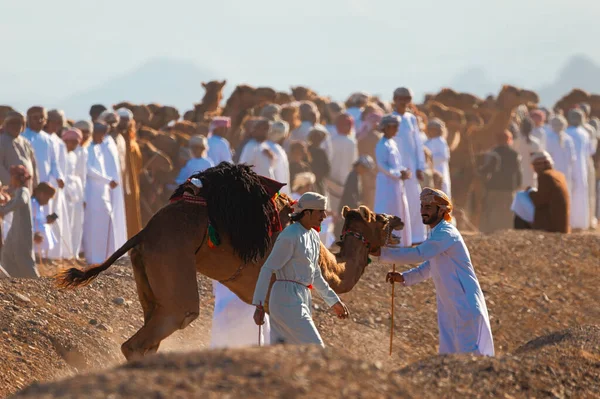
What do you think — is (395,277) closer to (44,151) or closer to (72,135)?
(44,151)

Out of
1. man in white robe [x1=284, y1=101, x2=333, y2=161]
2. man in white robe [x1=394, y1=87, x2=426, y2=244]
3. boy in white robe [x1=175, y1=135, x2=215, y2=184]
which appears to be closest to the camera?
boy in white robe [x1=175, y1=135, x2=215, y2=184]

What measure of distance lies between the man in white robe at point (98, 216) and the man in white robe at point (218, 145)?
1372mm

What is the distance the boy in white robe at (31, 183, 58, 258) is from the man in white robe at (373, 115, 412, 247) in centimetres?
385

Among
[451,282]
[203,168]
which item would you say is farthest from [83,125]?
[451,282]

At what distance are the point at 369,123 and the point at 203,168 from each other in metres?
8.27

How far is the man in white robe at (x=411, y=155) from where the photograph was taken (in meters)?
16.2

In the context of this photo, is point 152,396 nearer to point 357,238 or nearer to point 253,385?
point 253,385

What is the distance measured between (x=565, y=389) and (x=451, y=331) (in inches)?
52.8

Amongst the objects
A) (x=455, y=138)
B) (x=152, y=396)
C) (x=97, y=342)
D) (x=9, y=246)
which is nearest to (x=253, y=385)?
(x=152, y=396)

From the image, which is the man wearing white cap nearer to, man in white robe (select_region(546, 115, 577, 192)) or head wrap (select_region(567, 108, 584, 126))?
man in white robe (select_region(546, 115, 577, 192))

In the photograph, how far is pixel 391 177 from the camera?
51.3ft

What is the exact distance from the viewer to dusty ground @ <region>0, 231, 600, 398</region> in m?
6.13

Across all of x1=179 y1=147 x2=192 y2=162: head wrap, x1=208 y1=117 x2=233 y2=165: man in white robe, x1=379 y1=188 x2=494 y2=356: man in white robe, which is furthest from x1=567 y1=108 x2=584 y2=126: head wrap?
x1=379 y1=188 x2=494 y2=356: man in white robe

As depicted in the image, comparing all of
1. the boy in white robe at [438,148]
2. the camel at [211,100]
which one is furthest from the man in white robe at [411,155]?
the camel at [211,100]
